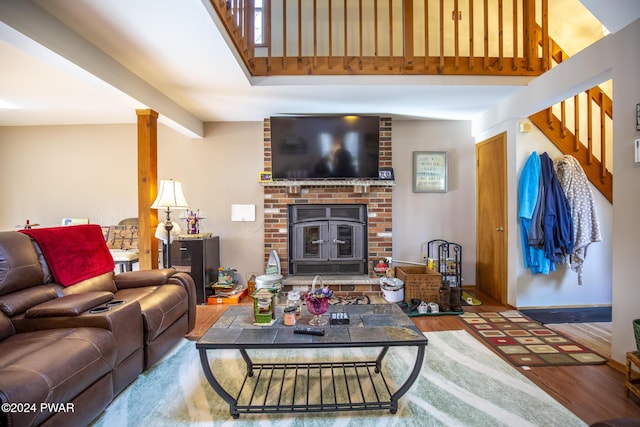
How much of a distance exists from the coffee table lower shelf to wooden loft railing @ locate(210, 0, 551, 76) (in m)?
2.39

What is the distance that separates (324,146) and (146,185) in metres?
2.00

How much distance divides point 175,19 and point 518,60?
309cm

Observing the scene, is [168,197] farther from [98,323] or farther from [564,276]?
[564,276]

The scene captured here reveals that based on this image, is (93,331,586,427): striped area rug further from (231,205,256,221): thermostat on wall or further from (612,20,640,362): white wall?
(231,205,256,221): thermostat on wall

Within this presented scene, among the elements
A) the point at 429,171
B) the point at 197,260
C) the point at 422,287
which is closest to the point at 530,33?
the point at 429,171

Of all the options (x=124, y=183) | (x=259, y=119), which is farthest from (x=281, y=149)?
(x=124, y=183)

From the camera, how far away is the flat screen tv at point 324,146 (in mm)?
3688

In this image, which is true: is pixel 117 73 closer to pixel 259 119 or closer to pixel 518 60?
pixel 259 119

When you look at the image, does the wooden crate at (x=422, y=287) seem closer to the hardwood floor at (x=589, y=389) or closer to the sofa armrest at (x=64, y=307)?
the hardwood floor at (x=589, y=389)

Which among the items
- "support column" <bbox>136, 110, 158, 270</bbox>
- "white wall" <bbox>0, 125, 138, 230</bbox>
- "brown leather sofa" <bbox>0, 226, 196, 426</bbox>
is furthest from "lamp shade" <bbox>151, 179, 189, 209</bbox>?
"white wall" <bbox>0, 125, 138, 230</bbox>

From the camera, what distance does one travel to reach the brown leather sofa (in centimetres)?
119

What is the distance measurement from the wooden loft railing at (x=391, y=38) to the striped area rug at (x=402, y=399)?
7.94ft

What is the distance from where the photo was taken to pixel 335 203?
12.7ft

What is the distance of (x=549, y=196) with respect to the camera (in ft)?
9.95
